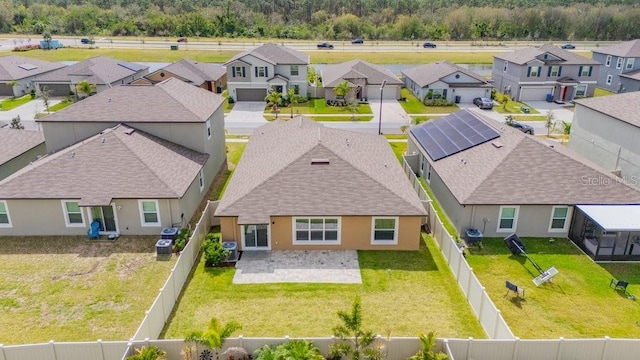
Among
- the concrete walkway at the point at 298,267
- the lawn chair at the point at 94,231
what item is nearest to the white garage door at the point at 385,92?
the concrete walkway at the point at 298,267

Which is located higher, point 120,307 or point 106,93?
point 106,93

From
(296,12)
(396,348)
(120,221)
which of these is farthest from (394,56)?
(396,348)

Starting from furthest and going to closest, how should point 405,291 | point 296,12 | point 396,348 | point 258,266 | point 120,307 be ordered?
point 296,12 < point 258,266 < point 405,291 < point 120,307 < point 396,348

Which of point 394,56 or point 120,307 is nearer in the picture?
point 120,307

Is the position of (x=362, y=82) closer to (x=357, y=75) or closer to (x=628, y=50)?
(x=357, y=75)

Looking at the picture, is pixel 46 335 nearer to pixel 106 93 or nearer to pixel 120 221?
pixel 120 221

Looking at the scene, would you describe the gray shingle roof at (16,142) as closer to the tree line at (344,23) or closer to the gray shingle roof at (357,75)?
the gray shingle roof at (357,75)
